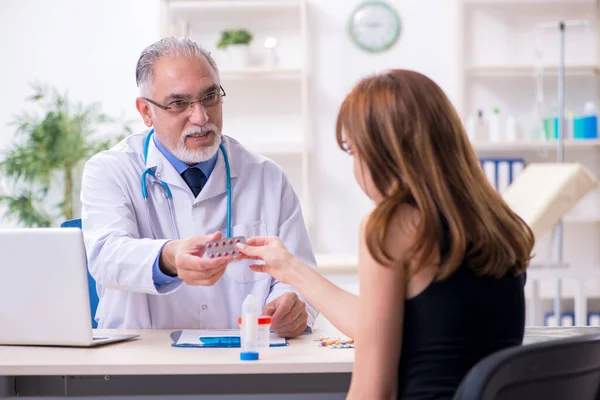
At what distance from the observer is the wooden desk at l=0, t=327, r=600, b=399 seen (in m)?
1.51

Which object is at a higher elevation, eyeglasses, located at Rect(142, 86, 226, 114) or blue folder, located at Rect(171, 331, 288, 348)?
eyeglasses, located at Rect(142, 86, 226, 114)

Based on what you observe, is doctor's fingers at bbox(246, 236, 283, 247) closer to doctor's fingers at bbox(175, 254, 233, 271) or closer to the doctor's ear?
doctor's fingers at bbox(175, 254, 233, 271)

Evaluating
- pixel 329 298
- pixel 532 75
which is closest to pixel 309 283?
pixel 329 298

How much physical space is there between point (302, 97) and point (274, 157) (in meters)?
0.41

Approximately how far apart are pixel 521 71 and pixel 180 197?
329cm

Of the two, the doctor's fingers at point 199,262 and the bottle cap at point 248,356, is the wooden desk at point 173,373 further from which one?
the doctor's fingers at point 199,262

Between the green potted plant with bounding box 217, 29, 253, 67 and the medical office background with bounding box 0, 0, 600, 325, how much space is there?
0.24 feet

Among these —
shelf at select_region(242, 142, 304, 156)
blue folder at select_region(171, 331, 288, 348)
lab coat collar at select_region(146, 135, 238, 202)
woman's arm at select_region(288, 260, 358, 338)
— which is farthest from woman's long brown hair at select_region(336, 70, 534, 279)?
shelf at select_region(242, 142, 304, 156)

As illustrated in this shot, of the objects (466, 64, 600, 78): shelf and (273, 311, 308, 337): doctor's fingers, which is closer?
(273, 311, 308, 337): doctor's fingers

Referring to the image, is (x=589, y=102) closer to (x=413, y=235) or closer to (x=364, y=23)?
(x=364, y=23)

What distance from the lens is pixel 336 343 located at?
5.66ft

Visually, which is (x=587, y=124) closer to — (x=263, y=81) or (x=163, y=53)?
(x=263, y=81)

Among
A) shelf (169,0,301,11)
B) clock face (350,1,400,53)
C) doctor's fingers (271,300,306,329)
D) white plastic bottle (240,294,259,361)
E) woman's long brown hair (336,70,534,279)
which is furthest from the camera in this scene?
clock face (350,1,400,53)

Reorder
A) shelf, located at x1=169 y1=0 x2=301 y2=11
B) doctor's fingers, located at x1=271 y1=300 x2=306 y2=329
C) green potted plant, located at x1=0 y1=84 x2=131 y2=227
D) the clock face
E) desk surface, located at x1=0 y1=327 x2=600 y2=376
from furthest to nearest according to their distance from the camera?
the clock face < shelf, located at x1=169 y1=0 x2=301 y2=11 < green potted plant, located at x1=0 y1=84 x2=131 y2=227 < doctor's fingers, located at x1=271 y1=300 x2=306 y2=329 < desk surface, located at x1=0 y1=327 x2=600 y2=376
